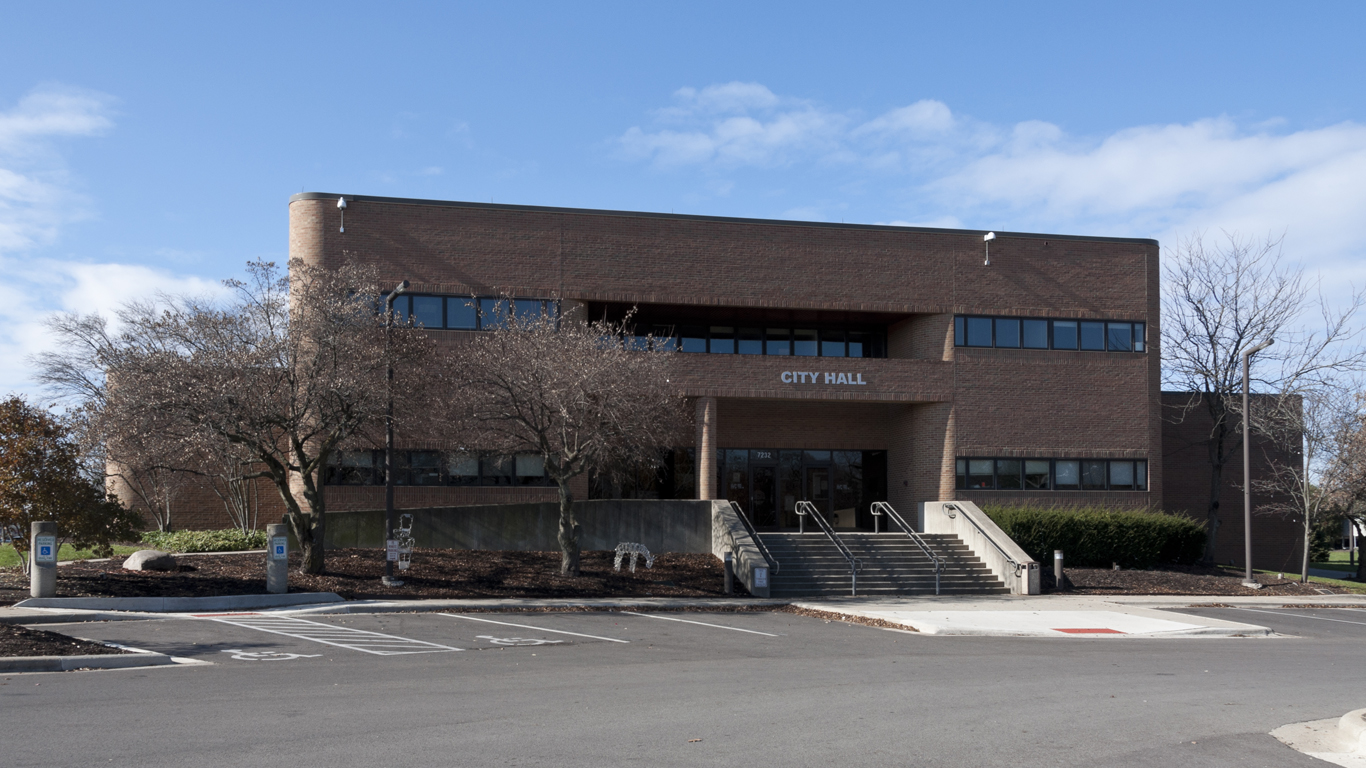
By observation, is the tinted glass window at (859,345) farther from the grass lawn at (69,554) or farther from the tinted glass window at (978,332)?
the grass lawn at (69,554)

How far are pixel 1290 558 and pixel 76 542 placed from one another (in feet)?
122

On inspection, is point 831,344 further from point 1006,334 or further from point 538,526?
point 538,526

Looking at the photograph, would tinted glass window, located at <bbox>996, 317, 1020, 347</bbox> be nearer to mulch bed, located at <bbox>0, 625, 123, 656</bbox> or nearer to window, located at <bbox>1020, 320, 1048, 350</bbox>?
window, located at <bbox>1020, 320, 1048, 350</bbox>

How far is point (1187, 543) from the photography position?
30.1 meters

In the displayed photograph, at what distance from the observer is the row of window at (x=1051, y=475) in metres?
31.5

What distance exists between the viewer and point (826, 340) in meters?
34.2

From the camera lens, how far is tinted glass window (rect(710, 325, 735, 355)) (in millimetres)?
33562

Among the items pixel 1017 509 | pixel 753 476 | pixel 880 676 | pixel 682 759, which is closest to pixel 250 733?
pixel 682 759

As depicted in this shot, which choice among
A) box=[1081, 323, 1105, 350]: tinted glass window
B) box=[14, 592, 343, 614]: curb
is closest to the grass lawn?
box=[14, 592, 343, 614]: curb

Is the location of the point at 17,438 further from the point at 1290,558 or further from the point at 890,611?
the point at 1290,558

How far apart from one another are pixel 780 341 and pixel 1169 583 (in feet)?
43.1

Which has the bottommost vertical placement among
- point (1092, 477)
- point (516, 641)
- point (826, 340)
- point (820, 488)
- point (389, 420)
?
point (516, 641)

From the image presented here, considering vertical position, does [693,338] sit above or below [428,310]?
below

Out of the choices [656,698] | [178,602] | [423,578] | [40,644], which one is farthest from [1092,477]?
[40,644]
